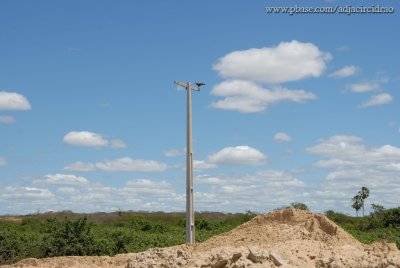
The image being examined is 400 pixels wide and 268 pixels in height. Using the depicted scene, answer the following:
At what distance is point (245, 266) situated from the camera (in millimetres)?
10219

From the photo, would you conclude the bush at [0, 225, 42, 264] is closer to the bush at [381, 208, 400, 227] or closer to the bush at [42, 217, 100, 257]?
the bush at [42, 217, 100, 257]

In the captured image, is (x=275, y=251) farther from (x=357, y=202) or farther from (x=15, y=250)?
(x=357, y=202)

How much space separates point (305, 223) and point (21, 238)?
1138 cm

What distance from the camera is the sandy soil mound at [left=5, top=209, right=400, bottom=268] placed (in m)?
10.7

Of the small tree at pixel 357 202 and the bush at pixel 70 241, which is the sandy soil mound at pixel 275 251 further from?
the small tree at pixel 357 202

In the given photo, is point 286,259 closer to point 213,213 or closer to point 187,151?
point 187,151

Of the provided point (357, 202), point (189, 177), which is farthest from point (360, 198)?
point (189, 177)

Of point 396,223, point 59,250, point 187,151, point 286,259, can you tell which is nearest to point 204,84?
point 187,151

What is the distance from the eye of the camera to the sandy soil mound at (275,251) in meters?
10.7

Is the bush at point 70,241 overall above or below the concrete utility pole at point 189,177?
below

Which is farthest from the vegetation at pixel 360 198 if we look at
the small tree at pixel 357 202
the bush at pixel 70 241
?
the bush at pixel 70 241

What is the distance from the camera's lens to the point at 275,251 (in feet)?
37.2

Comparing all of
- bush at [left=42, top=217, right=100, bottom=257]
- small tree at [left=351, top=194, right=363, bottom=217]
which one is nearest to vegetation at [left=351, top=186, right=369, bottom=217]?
small tree at [left=351, top=194, right=363, bottom=217]

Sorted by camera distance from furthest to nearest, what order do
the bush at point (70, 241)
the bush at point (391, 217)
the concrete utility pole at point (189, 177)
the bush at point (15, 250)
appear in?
the bush at point (391, 217)
the bush at point (15, 250)
the bush at point (70, 241)
the concrete utility pole at point (189, 177)
